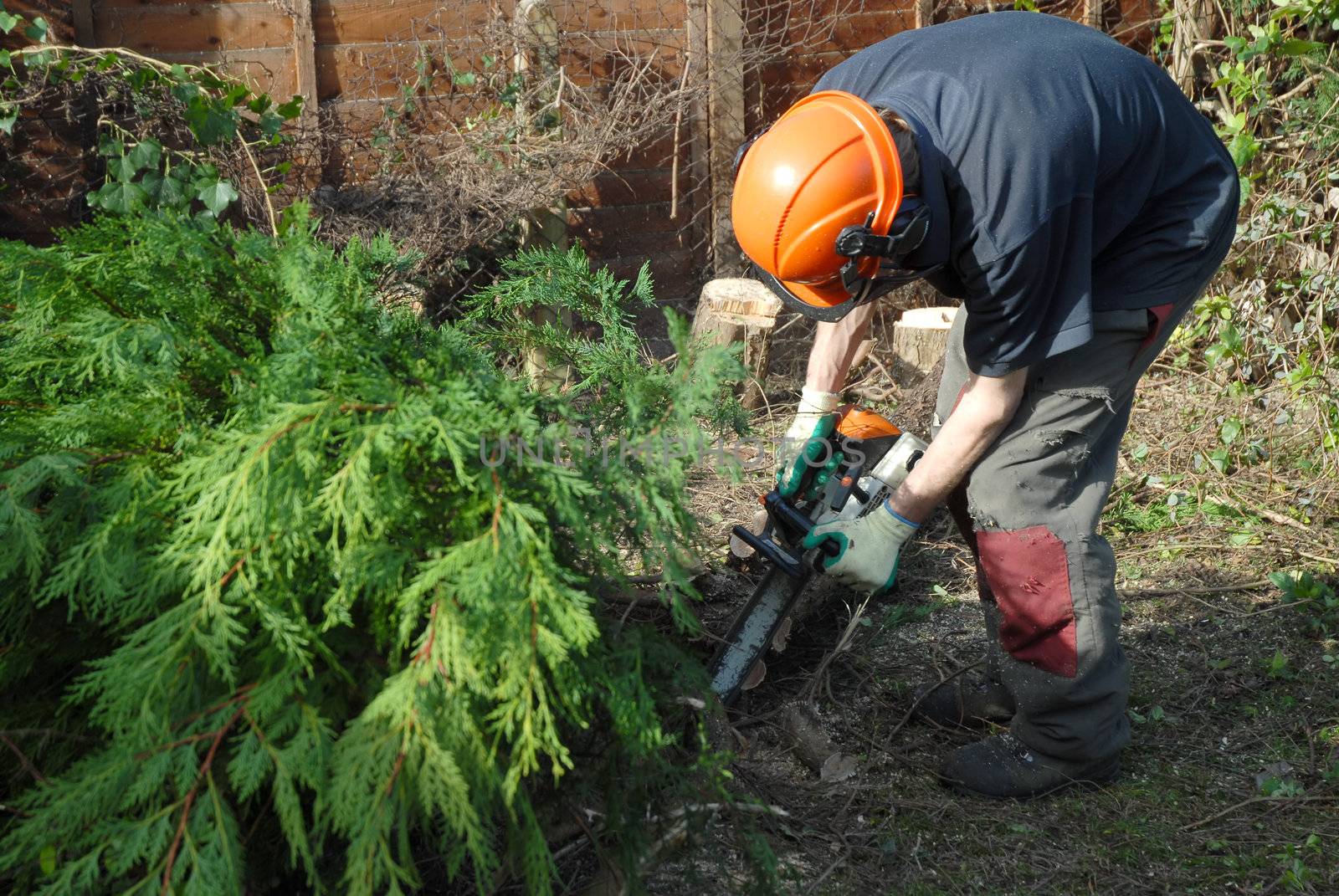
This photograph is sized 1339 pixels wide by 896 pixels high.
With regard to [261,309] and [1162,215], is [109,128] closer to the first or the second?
[261,309]

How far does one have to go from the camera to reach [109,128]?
5.04m

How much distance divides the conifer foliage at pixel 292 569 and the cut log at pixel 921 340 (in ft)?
9.47

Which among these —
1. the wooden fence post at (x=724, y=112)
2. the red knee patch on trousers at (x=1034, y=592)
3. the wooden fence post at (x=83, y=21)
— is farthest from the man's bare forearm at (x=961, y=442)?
the wooden fence post at (x=83, y=21)

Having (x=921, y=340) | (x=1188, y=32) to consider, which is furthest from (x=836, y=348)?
(x=1188, y=32)

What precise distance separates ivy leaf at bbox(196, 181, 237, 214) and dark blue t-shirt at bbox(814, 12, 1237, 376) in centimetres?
325

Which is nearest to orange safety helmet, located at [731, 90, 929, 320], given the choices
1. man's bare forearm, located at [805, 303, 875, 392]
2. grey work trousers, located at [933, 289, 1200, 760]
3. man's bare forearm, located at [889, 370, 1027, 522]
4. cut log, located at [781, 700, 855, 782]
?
man's bare forearm, located at [889, 370, 1027, 522]

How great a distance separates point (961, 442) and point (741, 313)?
216 cm

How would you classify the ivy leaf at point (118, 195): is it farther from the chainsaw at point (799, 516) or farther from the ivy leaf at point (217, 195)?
the chainsaw at point (799, 516)

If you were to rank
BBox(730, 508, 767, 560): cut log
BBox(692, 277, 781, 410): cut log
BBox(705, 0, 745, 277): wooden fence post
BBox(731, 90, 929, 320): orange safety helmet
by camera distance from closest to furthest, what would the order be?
1. BBox(731, 90, 929, 320): orange safety helmet
2. BBox(730, 508, 767, 560): cut log
3. BBox(692, 277, 781, 410): cut log
4. BBox(705, 0, 745, 277): wooden fence post

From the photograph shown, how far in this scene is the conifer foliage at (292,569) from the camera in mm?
1626

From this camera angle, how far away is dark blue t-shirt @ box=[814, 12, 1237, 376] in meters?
2.26

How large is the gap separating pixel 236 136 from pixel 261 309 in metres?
3.37

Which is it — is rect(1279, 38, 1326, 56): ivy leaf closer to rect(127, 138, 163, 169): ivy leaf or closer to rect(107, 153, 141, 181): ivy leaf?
rect(127, 138, 163, 169): ivy leaf

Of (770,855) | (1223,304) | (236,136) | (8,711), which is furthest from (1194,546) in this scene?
(236,136)
